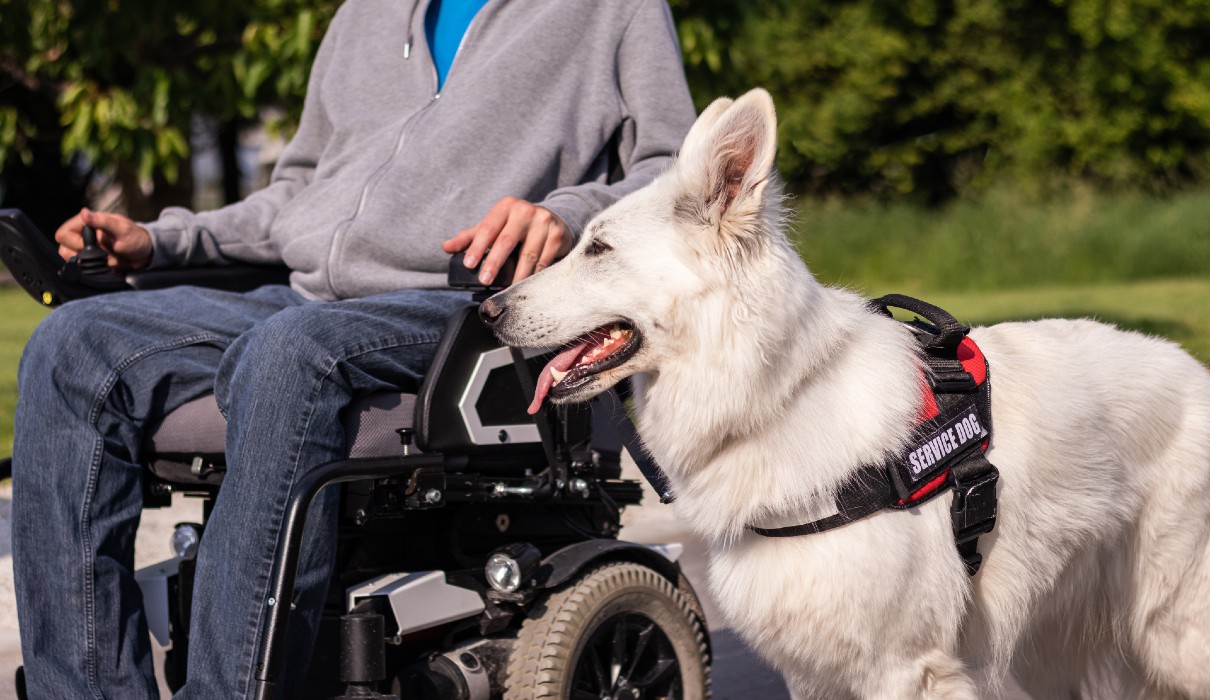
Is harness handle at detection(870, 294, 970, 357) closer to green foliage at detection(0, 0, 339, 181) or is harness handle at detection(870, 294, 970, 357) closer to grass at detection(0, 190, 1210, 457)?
green foliage at detection(0, 0, 339, 181)

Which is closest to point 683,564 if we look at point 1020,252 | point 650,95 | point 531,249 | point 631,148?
point 631,148

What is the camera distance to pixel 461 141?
3207 mm

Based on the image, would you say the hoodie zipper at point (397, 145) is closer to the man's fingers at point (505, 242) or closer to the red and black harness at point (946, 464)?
the man's fingers at point (505, 242)

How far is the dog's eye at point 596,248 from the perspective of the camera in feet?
8.48

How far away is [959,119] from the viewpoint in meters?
27.7

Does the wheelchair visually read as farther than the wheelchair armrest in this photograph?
No

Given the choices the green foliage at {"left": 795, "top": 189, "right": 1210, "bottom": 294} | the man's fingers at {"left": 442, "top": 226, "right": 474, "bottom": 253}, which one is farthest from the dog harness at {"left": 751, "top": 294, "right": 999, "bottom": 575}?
the green foliage at {"left": 795, "top": 189, "right": 1210, "bottom": 294}

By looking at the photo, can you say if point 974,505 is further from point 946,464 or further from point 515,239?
point 515,239

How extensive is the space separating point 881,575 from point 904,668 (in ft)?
0.70

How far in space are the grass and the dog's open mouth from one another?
37.2ft

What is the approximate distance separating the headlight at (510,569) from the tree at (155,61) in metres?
5.02

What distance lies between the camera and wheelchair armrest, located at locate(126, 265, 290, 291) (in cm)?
344

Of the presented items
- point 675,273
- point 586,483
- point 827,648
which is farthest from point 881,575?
point 586,483

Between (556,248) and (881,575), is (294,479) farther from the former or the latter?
(881,575)
